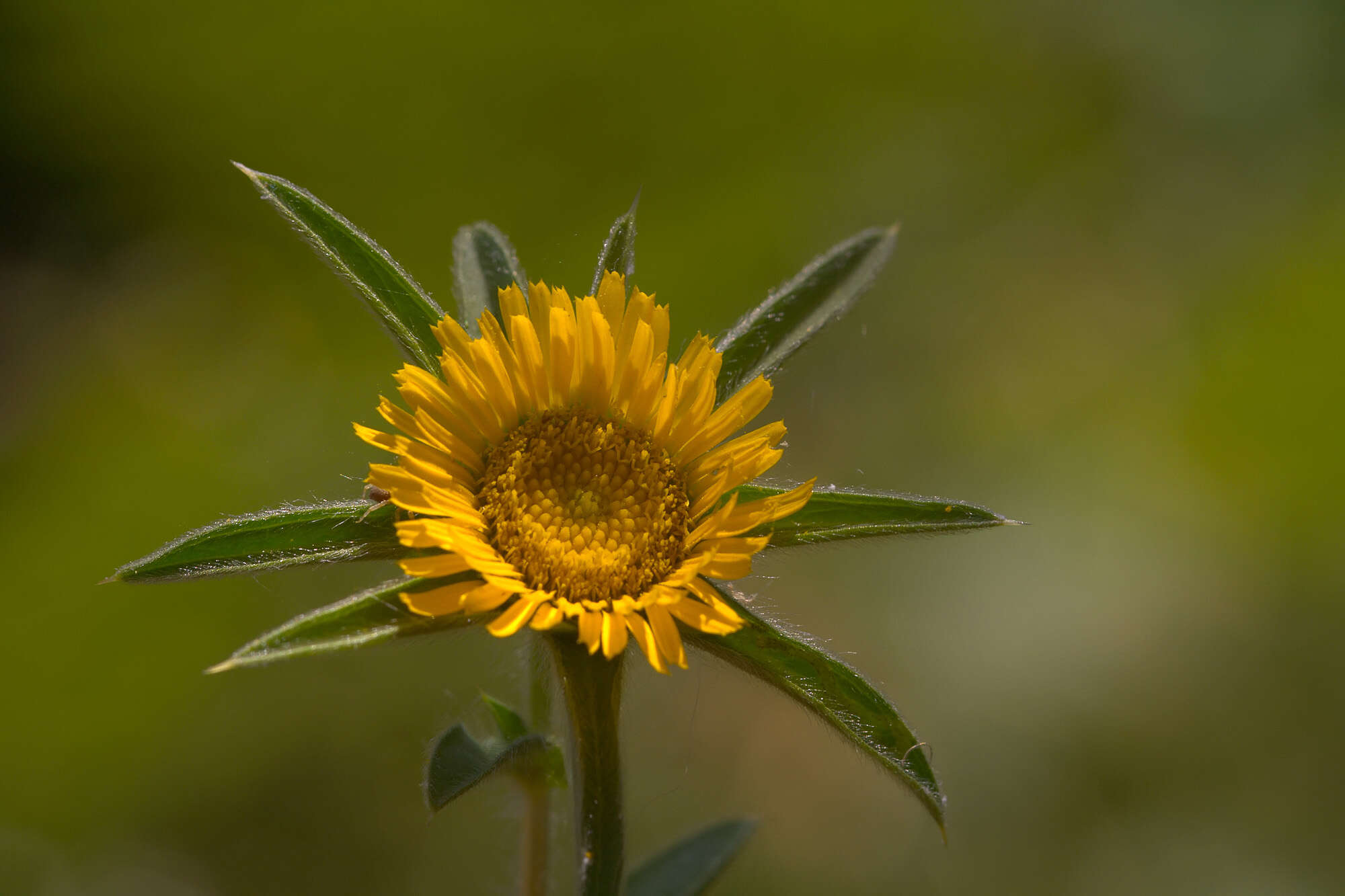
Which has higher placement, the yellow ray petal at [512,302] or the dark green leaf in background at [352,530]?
the yellow ray petal at [512,302]

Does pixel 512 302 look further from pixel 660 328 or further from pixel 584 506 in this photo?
pixel 584 506

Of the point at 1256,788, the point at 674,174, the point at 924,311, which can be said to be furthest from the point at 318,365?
the point at 1256,788

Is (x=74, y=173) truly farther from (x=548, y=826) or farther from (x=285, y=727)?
(x=548, y=826)

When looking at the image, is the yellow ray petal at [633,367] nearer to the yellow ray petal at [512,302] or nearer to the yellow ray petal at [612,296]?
the yellow ray petal at [612,296]

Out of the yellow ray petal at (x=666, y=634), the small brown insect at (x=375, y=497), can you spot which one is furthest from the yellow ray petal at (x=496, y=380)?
the yellow ray petal at (x=666, y=634)

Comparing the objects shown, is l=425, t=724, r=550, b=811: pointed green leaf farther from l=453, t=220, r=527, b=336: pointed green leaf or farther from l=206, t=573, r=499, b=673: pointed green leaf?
l=453, t=220, r=527, b=336: pointed green leaf

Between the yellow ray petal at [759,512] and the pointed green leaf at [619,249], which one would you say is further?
the pointed green leaf at [619,249]

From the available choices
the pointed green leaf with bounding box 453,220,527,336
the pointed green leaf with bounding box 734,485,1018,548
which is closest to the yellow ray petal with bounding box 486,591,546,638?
the pointed green leaf with bounding box 734,485,1018,548
